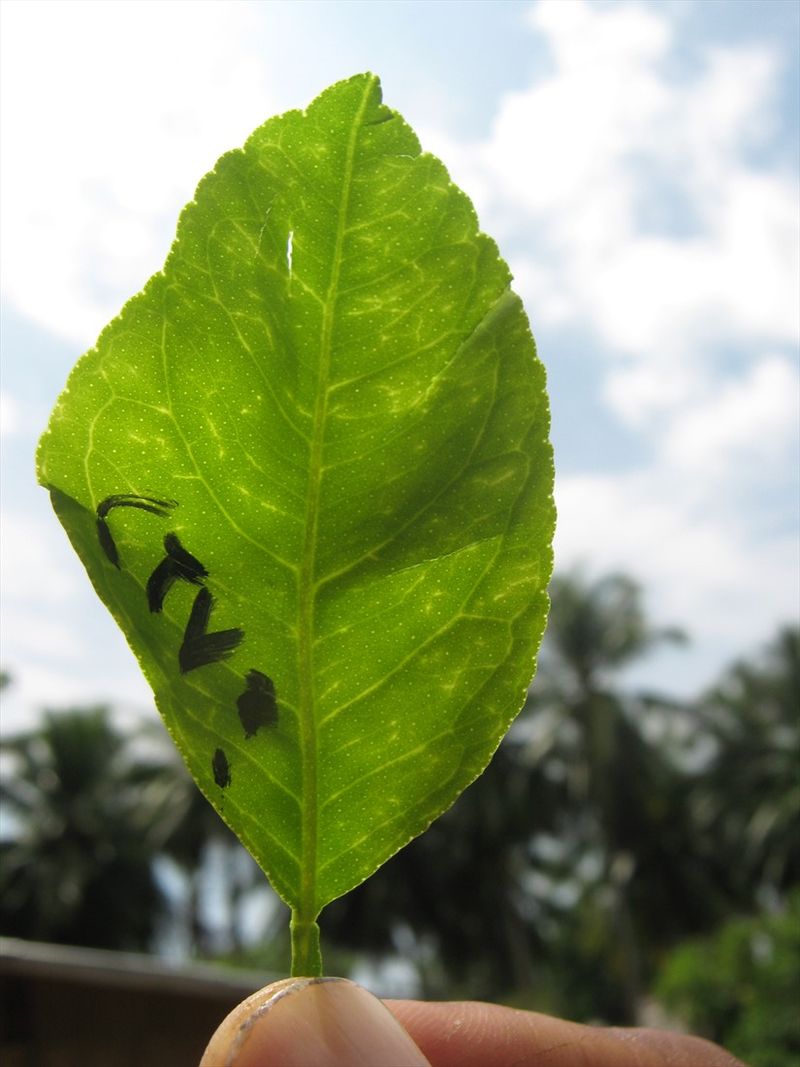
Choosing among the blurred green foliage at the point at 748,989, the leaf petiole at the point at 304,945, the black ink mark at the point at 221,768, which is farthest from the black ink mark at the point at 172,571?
the blurred green foliage at the point at 748,989

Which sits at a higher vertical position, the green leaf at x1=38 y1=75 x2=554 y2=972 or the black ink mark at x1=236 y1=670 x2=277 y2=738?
the green leaf at x1=38 y1=75 x2=554 y2=972

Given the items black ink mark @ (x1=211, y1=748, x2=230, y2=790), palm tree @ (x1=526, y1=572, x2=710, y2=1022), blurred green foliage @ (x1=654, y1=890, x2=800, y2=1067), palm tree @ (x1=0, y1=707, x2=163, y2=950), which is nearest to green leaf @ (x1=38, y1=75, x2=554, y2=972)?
black ink mark @ (x1=211, y1=748, x2=230, y2=790)

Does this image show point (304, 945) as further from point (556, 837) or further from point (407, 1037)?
point (556, 837)

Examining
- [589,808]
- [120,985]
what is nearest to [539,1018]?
[120,985]

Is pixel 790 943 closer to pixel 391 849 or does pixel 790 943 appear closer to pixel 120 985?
pixel 120 985

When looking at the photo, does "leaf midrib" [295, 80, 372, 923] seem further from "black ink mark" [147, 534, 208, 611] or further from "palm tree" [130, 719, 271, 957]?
"palm tree" [130, 719, 271, 957]
